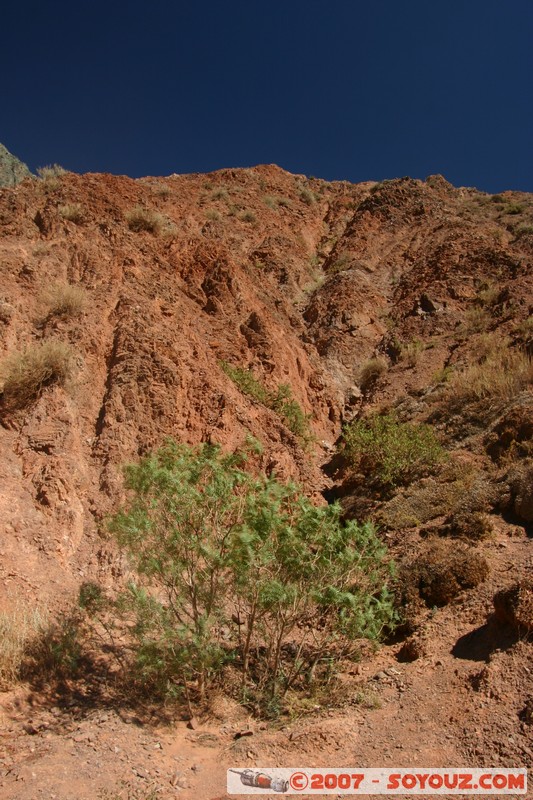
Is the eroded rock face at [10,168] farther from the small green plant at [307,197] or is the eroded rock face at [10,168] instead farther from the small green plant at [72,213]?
the small green plant at [72,213]

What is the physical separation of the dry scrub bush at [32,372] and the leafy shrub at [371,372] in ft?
28.2

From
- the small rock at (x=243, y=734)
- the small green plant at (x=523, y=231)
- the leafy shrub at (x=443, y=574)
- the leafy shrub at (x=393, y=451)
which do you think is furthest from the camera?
the small green plant at (x=523, y=231)

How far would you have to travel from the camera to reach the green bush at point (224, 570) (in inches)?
182

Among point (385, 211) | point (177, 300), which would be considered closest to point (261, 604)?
point (177, 300)

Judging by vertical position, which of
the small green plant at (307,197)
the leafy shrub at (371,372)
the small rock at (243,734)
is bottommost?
the small rock at (243,734)

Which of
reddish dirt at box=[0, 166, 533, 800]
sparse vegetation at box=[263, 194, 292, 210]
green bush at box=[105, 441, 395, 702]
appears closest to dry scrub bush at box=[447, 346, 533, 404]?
reddish dirt at box=[0, 166, 533, 800]

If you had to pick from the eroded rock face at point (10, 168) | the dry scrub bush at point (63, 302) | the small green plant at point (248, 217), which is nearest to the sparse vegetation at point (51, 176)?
the dry scrub bush at point (63, 302)

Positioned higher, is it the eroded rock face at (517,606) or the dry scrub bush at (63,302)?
the dry scrub bush at (63,302)

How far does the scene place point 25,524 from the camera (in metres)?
5.95

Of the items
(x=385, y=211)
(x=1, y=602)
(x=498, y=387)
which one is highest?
(x=385, y=211)

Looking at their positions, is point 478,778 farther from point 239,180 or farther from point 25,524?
point 239,180

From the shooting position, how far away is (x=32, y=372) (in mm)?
7203

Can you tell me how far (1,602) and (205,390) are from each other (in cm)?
465

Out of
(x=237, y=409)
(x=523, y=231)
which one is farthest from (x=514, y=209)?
(x=237, y=409)
